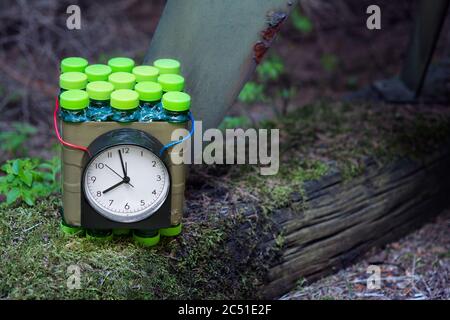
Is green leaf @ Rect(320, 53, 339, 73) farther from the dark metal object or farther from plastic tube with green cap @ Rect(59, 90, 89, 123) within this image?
plastic tube with green cap @ Rect(59, 90, 89, 123)

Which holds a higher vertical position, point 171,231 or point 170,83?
point 170,83

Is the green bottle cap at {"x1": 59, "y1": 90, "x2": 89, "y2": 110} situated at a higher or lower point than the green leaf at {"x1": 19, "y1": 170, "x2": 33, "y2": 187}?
higher

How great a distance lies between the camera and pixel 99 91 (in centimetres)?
244

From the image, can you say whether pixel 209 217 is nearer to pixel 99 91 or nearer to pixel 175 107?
pixel 175 107

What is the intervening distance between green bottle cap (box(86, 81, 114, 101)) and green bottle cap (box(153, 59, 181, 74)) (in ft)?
0.94

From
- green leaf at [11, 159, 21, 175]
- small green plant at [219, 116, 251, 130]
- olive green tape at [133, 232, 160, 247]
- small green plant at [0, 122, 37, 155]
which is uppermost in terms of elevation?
green leaf at [11, 159, 21, 175]

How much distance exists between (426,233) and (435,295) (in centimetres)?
64

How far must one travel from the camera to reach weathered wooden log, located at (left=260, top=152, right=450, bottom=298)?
123 inches

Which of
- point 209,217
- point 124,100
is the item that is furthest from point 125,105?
point 209,217

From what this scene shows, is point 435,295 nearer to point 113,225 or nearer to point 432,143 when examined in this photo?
point 432,143

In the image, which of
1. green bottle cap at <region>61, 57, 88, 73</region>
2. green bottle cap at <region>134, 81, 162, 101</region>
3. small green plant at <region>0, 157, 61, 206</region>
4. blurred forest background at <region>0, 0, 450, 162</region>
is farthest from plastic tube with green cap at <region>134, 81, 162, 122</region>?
blurred forest background at <region>0, 0, 450, 162</region>

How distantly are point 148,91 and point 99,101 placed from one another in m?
0.17
